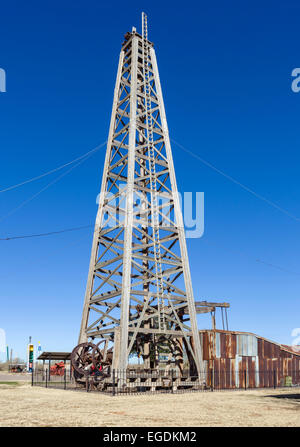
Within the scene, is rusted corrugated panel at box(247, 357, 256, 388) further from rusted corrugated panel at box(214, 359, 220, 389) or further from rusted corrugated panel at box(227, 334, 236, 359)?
rusted corrugated panel at box(214, 359, 220, 389)

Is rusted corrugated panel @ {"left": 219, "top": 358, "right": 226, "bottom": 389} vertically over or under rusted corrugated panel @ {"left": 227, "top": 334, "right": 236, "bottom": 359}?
under

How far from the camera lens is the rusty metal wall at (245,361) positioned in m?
27.4

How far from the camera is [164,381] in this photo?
940 inches

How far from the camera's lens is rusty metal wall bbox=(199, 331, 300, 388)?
27.4m

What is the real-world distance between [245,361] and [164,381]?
7752 mm

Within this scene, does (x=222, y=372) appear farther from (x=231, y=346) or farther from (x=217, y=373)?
(x=231, y=346)

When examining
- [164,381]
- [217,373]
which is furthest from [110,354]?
[217,373]

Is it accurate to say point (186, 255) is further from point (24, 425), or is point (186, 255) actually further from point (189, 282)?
point (24, 425)

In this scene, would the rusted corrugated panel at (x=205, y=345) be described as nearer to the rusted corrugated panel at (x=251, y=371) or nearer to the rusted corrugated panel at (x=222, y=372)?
the rusted corrugated panel at (x=222, y=372)

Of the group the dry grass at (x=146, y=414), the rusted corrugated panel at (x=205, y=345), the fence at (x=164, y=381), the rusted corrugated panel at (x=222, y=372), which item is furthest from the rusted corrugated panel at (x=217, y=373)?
the dry grass at (x=146, y=414)

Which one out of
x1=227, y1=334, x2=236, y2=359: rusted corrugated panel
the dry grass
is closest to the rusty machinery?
x1=227, y1=334, x2=236, y2=359: rusted corrugated panel

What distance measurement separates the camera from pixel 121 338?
22.2m

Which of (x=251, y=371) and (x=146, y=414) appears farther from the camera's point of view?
(x=251, y=371)
